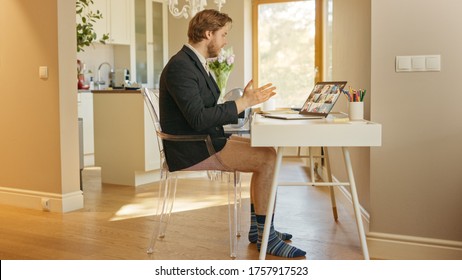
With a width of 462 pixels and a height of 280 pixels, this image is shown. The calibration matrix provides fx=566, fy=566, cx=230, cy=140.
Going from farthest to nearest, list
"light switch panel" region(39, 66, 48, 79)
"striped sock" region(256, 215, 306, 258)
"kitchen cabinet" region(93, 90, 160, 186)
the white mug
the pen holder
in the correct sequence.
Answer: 1. "kitchen cabinet" region(93, 90, 160, 186)
2. "light switch panel" region(39, 66, 48, 79)
3. the white mug
4. "striped sock" region(256, 215, 306, 258)
5. the pen holder

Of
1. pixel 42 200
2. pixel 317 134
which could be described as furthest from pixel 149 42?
pixel 317 134

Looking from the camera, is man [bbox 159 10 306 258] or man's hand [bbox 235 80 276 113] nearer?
man's hand [bbox 235 80 276 113]

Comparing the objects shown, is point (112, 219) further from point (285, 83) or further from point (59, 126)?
point (285, 83)

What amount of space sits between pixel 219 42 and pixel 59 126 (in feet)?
5.58

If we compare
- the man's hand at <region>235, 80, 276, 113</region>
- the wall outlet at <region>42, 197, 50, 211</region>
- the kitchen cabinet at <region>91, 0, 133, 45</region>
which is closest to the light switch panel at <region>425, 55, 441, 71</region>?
the man's hand at <region>235, 80, 276, 113</region>

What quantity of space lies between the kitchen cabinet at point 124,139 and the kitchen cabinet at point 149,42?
2.25 m

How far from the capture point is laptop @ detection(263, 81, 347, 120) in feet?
8.77

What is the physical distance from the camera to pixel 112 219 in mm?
3793

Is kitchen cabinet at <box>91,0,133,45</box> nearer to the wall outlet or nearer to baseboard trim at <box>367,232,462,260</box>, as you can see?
the wall outlet

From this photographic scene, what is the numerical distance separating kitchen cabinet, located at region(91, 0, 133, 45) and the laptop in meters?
4.47

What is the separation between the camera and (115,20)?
704cm

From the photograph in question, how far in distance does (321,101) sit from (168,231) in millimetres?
1294
